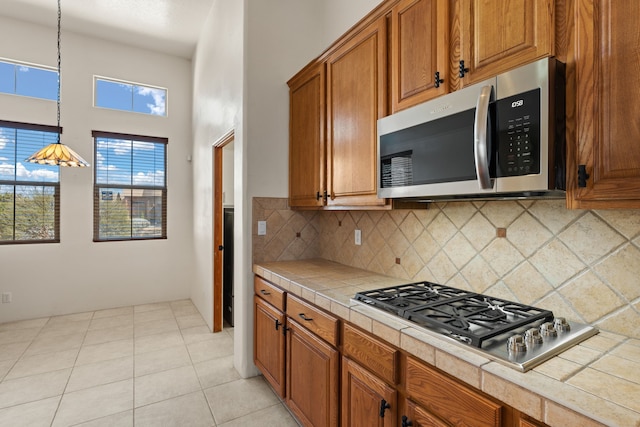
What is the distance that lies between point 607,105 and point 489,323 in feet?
2.56

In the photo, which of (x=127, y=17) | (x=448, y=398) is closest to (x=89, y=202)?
(x=127, y=17)

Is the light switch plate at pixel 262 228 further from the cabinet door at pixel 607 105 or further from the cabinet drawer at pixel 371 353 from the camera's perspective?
the cabinet door at pixel 607 105

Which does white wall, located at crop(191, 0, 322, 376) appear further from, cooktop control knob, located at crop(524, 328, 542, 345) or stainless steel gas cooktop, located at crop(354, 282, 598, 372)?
cooktop control knob, located at crop(524, 328, 542, 345)

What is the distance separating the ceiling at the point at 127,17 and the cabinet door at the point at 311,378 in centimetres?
387

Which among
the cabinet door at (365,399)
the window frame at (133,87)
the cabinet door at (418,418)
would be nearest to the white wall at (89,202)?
the window frame at (133,87)

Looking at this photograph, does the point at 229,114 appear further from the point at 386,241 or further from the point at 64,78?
the point at 64,78

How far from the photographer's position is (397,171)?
162 cm

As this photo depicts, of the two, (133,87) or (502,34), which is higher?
(133,87)

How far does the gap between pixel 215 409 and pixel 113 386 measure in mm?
953

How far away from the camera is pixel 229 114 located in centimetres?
309

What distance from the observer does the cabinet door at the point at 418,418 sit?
3.57ft

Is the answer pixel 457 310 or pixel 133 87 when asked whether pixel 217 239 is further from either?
pixel 457 310

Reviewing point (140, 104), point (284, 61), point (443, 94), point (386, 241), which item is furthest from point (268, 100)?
point (140, 104)

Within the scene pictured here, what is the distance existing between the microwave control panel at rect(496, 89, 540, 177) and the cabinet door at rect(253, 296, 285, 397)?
1.63 metres
